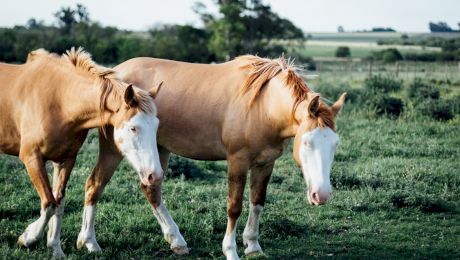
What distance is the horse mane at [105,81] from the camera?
16.2 feet

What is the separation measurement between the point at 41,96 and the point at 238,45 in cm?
4664

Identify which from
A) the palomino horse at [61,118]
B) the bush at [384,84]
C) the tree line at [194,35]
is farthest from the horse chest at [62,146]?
the tree line at [194,35]

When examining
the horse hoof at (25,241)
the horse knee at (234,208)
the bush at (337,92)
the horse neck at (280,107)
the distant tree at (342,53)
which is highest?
the horse neck at (280,107)

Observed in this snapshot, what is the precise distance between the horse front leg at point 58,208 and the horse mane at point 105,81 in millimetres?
833

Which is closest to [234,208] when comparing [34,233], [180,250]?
[180,250]

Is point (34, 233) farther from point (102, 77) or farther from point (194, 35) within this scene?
point (194, 35)

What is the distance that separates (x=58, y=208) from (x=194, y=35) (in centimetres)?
4675

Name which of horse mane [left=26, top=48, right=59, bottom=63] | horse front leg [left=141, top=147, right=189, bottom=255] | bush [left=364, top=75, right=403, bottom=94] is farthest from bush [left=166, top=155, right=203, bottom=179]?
bush [left=364, top=75, right=403, bottom=94]

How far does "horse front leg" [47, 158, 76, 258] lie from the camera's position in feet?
17.7

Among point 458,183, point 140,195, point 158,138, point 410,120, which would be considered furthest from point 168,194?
point 410,120

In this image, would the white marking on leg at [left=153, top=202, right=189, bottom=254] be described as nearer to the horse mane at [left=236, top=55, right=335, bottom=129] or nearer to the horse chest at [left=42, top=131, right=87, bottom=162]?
the horse chest at [left=42, top=131, right=87, bottom=162]

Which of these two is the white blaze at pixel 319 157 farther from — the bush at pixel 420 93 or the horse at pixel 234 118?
the bush at pixel 420 93

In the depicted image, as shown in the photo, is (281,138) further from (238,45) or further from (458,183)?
(238,45)

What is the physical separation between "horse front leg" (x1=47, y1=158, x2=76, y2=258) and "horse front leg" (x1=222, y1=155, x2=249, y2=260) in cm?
157
